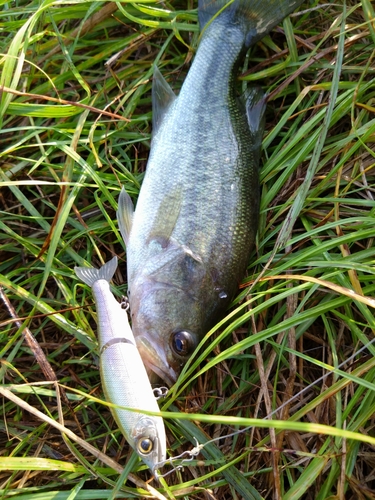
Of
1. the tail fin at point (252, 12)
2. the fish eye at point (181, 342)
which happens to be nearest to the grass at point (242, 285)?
the fish eye at point (181, 342)

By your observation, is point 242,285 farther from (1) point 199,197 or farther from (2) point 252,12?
Result: (2) point 252,12

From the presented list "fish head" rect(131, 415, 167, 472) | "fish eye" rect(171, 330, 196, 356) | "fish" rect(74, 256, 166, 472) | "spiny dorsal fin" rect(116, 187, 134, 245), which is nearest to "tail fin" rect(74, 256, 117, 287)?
"fish" rect(74, 256, 166, 472)

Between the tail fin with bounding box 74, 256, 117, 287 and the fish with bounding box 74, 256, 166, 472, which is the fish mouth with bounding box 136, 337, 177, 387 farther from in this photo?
the tail fin with bounding box 74, 256, 117, 287

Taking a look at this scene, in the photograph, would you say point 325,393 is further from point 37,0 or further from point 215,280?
point 37,0

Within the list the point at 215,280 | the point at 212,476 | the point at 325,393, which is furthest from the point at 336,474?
the point at 215,280

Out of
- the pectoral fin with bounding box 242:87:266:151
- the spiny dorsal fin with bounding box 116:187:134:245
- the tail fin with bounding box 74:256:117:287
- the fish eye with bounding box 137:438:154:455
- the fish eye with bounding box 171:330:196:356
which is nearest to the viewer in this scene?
the fish eye with bounding box 137:438:154:455

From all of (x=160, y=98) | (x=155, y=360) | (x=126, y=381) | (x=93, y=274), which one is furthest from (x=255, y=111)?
(x=126, y=381)
